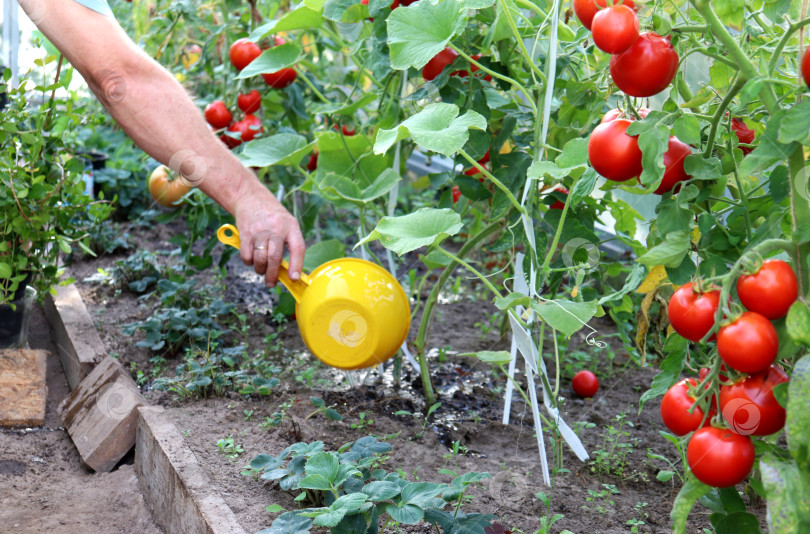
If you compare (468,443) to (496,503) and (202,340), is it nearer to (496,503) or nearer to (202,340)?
(496,503)

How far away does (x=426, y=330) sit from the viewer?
1.70 metres

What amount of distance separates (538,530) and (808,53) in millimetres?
774

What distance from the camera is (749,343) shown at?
0.67m

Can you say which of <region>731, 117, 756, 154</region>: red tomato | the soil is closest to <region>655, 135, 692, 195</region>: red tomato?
<region>731, 117, 756, 154</region>: red tomato

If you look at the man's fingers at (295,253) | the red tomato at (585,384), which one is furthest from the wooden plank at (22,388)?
the red tomato at (585,384)

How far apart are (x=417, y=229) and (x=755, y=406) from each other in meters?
0.55

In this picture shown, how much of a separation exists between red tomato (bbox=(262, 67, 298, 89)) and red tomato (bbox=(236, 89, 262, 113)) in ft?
0.30

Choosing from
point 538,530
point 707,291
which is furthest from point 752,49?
point 538,530

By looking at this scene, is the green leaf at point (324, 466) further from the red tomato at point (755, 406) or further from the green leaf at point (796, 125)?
the green leaf at point (796, 125)

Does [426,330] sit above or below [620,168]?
below

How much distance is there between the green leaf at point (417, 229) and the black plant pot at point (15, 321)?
4.31 ft

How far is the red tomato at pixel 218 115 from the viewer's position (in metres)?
2.04

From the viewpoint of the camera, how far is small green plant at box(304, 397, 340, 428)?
4.95 ft

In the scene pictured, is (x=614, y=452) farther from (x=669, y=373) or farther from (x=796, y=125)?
(x=796, y=125)
